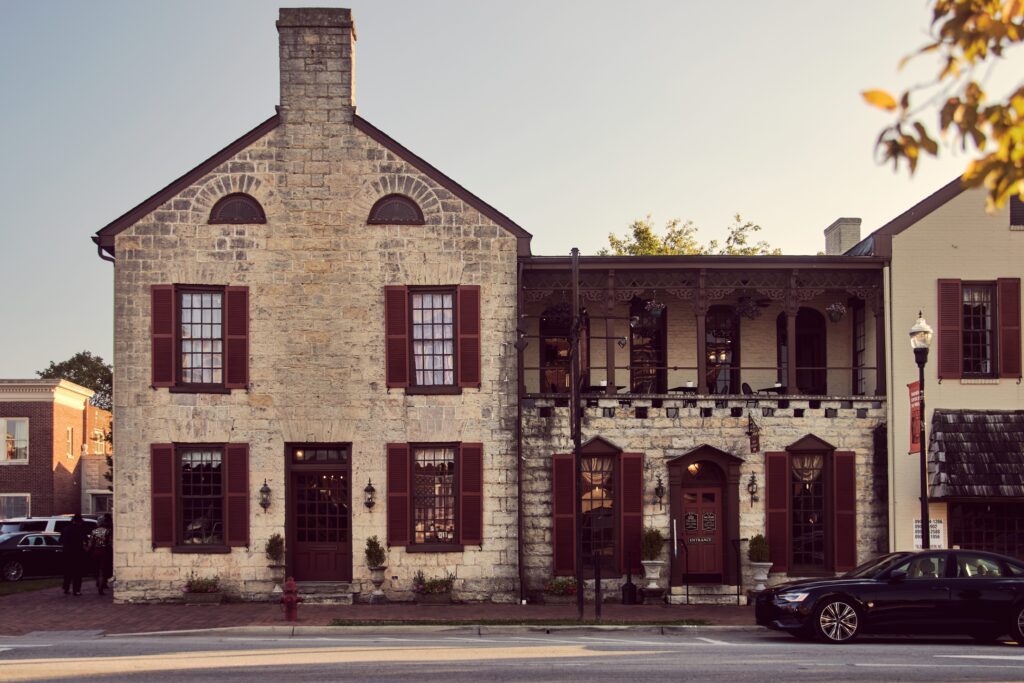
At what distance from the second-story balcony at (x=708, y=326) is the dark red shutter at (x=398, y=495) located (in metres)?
2.77

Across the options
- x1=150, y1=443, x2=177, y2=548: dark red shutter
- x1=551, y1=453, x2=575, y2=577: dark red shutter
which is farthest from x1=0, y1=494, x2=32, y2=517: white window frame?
x1=551, y1=453, x2=575, y2=577: dark red shutter

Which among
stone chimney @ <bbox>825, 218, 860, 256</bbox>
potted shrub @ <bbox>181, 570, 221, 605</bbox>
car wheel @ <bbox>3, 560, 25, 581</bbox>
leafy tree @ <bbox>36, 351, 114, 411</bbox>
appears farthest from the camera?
leafy tree @ <bbox>36, 351, 114, 411</bbox>

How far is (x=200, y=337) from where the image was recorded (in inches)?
948

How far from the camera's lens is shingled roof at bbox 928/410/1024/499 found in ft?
76.5

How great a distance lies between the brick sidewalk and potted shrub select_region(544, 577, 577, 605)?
1.37 ft

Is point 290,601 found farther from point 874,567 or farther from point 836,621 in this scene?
point 874,567

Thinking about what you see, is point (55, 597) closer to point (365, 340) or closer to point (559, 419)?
point (365, 340)

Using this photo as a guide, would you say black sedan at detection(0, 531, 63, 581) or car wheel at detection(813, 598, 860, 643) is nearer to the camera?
car wheel at detection(813, 598, 860, 643)

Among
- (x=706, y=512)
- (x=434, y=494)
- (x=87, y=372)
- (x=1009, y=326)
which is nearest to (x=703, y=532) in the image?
(x=706, y=512)

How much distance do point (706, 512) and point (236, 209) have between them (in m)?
11.2

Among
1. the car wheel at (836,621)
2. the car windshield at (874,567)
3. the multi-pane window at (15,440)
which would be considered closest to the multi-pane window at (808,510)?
the car windshield at (874,567)

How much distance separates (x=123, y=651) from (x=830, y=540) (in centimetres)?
1447

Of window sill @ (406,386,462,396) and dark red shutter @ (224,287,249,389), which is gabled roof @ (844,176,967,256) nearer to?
window sill @ (406,386,462,396)

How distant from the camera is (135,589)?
77.7 feet
